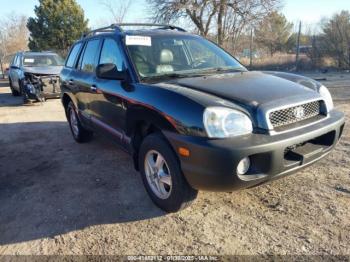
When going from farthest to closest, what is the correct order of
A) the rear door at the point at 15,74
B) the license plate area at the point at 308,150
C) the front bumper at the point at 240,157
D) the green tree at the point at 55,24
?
the green tree at the point at 55,24 < the rear door at the point at 15,74 < the license plate area at the point at 308,150 < the front bumper at the point at 240,157

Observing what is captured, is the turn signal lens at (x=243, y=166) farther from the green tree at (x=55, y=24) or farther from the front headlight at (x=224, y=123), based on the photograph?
the green tree at (x=55, y=24)

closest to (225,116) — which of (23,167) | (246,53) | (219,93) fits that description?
(219,93)

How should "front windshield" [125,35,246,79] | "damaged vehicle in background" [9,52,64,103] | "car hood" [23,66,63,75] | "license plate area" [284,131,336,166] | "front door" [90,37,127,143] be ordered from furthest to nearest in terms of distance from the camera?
"car hood" [23,66,63,75]
"damaged vehicle in background" [9,52,64,103]
"front door" [90,37,127,143]
"front windshield" [125,35,246,79]
"license plate area" [284,131,336,166]

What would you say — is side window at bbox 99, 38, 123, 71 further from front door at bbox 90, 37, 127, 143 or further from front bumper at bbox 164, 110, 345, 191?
front bumper at bbox 164, 110, 345, 191

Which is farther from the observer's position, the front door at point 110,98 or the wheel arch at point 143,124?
the front door at point 110,98

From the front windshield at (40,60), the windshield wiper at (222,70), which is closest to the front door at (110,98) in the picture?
the windshield wiper at (222,70)

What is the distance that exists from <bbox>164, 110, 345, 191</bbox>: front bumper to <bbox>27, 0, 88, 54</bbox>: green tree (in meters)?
25.7

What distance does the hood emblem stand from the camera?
301 cm

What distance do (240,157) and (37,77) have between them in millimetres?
9785

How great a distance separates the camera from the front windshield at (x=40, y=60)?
11.8m

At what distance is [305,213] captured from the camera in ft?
10.5

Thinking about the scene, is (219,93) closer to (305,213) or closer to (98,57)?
(305,213)

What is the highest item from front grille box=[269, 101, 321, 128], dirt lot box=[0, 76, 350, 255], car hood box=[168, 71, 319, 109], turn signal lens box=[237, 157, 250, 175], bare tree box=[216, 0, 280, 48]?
bare tree box=[216, 0, 280, 48]

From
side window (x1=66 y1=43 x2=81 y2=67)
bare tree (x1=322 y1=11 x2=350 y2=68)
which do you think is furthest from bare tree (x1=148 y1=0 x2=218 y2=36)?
side window (x1=66 y1=43 x2=81 y2=67)
